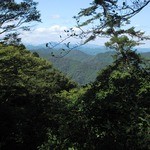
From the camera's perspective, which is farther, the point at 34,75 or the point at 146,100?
the point at 34,75

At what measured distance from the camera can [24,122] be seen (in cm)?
2181

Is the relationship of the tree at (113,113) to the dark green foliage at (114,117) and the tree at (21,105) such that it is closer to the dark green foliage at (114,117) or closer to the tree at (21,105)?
the dark green foliage at (114,117)

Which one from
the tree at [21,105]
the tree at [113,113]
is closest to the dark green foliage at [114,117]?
the tree at [113,113]

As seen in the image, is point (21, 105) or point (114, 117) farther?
point (21, 105)

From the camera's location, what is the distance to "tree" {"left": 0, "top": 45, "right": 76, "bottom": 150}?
70.1ft

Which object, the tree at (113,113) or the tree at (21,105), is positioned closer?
the tree at (113,113)

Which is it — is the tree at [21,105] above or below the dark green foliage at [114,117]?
below

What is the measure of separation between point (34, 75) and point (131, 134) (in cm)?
2018

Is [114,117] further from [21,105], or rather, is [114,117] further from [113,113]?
[21,105]

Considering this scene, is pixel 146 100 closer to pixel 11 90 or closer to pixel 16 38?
pixel 11 90

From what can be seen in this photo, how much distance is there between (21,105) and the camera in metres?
25.3

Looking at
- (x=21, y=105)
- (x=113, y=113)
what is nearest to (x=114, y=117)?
(x=113, y=113)

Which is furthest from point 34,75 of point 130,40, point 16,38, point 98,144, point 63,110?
point 98,144

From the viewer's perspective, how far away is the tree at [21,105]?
21.4 metres
